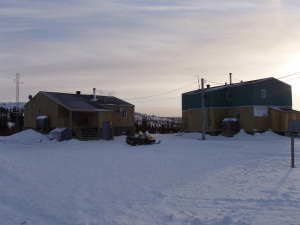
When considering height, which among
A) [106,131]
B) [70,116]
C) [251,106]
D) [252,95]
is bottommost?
[106,131]

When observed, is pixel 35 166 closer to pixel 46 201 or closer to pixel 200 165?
pixel 46 201

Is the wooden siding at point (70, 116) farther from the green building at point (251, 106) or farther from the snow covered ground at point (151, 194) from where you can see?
the snow covered ground at point (151, 194)

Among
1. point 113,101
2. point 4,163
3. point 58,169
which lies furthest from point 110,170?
point 113,101

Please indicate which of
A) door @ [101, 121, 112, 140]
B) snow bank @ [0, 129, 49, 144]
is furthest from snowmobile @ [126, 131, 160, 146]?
snow bank @ [0, 129, 49, 144]

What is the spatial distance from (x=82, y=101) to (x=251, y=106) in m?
20.5

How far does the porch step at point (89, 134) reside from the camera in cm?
3035

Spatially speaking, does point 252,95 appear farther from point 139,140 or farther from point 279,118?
point 139,140

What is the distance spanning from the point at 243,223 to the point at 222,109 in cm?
3172

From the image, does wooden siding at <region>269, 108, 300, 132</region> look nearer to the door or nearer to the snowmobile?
the snowmobile

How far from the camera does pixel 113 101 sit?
38781 mm

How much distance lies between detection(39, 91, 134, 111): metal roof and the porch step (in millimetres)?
2558

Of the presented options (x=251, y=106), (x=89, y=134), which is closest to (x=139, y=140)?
(x=89, y=134)

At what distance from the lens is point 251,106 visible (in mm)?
33156

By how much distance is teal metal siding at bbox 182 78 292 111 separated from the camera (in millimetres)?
33500
